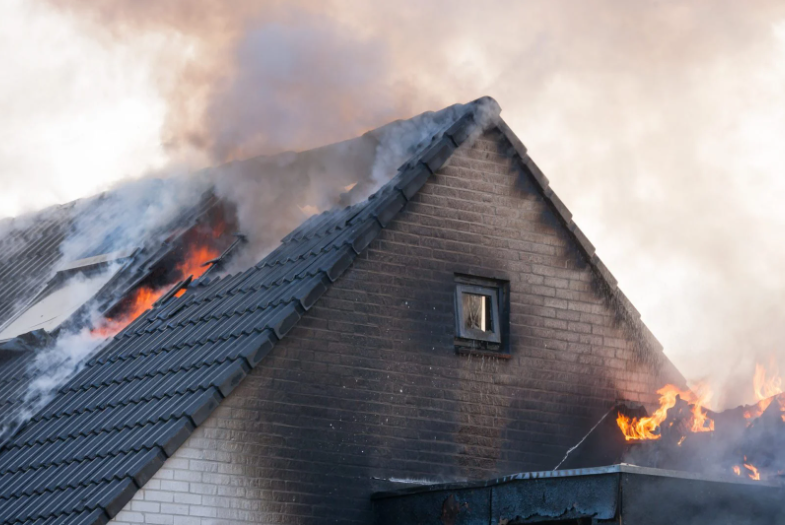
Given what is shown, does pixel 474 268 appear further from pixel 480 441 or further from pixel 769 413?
pixel 769 413

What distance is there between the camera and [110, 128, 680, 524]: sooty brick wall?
15180mm

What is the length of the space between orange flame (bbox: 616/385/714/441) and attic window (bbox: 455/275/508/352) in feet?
5.88

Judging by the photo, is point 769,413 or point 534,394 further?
point 534,394

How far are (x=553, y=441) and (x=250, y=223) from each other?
499 centimetres

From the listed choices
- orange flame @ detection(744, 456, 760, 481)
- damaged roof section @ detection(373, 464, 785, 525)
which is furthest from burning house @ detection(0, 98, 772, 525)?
orange flame @ detection(744, 456, 760, 481)

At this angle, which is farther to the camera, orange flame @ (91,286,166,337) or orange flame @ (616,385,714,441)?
orange flame @ (91,286,166,337)

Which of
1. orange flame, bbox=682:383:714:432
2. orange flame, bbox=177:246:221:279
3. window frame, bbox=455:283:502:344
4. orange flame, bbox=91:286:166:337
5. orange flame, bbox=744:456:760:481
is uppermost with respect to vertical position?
orange flame, bbox=177:246:221:279

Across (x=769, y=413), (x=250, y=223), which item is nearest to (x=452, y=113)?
(x=250, y=223)

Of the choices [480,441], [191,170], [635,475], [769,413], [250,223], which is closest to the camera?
[635,475]

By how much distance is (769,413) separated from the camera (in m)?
14.3

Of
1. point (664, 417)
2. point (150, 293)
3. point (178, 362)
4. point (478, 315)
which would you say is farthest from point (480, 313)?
point (150, 293)

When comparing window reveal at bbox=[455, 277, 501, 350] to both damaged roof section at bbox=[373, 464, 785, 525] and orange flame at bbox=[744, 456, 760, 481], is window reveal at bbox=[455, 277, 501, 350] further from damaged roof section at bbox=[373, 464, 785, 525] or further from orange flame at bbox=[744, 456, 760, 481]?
orange flame at bbox=[744, 456, 760, 481]

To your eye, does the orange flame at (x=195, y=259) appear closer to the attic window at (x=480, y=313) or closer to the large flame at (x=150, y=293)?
the large flame at (x=150, y=293)

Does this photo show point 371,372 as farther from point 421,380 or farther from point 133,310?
point 133,310
